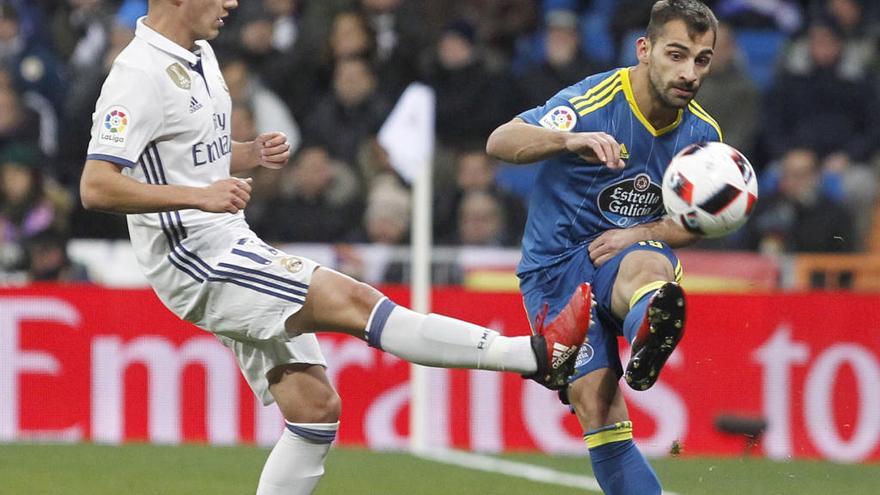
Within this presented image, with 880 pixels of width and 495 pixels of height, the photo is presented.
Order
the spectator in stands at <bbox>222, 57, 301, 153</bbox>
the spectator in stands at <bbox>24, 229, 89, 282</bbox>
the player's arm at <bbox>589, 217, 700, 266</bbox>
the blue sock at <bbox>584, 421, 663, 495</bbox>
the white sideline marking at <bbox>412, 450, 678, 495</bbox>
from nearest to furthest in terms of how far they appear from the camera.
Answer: the blue sock at <bbox>584, 421, 663, 495</bbox>
the player's arm at <bbox>589, 217, 700, 266</bbox>
the white sideline marking at <bbox>412, 450, 678, 495</bbox>
the spectator in stands at <bbox>24, 229, 89, 282</bbox>
the spectator in stands at <bbox>222, 57, 301, 153</bbox>

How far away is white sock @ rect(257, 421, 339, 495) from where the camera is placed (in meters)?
6.26

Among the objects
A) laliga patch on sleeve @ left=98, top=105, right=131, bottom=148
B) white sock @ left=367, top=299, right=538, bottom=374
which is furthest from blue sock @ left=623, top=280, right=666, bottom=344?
laliga patch on sleeve @ left=98, top=105, right=131, bottom=148

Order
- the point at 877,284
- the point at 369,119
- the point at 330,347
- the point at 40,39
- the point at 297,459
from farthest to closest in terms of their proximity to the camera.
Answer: the point at 40,39 → the point at 369,119 → the point at 877,284 → the point at 330,347 → the point at 297,459

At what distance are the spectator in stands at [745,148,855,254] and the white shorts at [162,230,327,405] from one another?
676 centimetres

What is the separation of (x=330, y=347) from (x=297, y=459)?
4.55m

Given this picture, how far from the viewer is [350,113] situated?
42.2 ft

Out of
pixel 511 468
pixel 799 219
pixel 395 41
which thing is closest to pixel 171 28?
pixel 511 468

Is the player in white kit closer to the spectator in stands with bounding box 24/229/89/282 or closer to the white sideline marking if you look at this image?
the white sideline marking

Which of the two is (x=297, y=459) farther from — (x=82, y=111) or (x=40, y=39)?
(x=40, y=39)

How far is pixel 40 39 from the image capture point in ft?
45.3

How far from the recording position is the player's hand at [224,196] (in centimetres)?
565

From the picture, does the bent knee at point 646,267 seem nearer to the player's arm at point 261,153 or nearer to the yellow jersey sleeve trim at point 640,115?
the yellow jersey sleeve trim at point 640,115

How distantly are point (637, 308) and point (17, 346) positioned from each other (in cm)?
603

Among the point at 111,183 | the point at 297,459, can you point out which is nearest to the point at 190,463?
the point at 297,459
